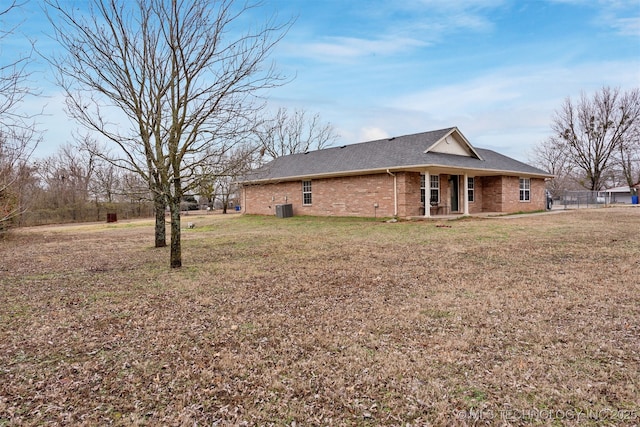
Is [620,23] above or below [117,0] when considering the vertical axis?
above

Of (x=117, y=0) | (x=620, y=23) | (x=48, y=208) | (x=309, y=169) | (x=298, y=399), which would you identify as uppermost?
(x=620, y=23)

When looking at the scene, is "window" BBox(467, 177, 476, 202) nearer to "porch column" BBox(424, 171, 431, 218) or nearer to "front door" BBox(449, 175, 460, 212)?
"front door" BBox(449, 175, 460, 212)

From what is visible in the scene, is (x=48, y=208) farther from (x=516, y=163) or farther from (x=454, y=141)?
(x=516, y=163)

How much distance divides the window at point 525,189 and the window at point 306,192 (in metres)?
13.0

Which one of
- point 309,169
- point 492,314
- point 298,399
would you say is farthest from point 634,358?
point 309,169

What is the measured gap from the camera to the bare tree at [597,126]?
3403 cm

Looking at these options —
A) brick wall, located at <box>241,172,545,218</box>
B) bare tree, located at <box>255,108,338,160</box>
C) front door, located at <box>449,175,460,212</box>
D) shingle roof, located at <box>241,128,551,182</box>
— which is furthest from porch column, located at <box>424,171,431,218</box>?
bare tree, located at <box>255,108,338,160</box>

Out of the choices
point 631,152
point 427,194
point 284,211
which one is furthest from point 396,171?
point 631,152

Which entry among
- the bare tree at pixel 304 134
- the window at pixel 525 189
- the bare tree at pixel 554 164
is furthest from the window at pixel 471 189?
the bare tree at pixel 554 164

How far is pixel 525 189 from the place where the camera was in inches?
885

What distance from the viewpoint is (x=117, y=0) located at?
24.3 feet

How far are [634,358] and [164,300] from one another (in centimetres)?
537

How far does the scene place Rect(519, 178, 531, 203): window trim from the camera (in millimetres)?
22217

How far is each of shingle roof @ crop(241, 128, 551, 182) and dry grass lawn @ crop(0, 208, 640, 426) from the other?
9.31 meters
